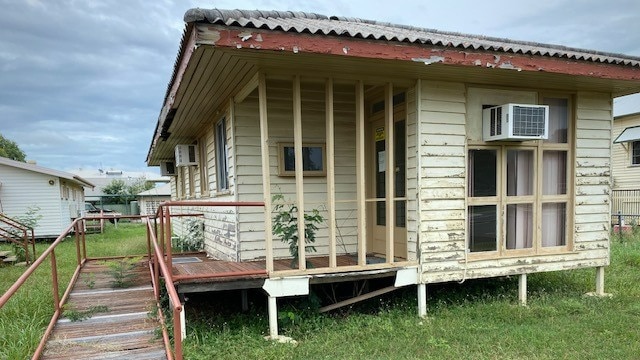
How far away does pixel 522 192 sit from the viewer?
16.3 ft

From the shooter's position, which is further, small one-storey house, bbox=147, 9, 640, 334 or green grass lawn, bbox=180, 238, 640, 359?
small one-storey house, bbox=147, 9, 640, 334

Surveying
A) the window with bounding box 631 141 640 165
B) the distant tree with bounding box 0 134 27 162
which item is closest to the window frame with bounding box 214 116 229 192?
the window with bounding box 631 141 640 165

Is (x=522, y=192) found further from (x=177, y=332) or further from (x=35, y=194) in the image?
(x=35, y=194)

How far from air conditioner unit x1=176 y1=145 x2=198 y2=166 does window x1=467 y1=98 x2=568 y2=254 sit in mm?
5772

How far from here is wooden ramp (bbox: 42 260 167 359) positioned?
3229 mm

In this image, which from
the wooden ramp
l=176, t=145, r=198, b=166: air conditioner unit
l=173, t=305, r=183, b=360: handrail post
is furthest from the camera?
l=176, t=145, r=198, b=166: air conditioner unit

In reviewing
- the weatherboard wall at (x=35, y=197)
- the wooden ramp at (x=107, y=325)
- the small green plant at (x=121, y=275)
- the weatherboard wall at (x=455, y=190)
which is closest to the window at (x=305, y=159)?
the weatherboard wall at (x=455, y=190)

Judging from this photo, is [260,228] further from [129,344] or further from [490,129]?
[490,129]

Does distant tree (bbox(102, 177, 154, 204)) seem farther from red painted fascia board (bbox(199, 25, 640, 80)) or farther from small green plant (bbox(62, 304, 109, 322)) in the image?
red painted fascia board (bbox(199, 25, 640, 80))

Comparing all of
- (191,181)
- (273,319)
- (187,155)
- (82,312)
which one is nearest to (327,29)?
(273,319)

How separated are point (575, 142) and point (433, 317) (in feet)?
Answer: 10.4

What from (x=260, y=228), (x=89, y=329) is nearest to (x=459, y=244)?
(x=260, y=228)

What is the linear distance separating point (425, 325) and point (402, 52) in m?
3.03

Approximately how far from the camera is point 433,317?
446 cm
